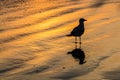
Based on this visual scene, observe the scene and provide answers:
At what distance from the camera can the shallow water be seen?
12570mm

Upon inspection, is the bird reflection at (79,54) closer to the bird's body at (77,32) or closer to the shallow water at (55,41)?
the shallow water at (55,41)

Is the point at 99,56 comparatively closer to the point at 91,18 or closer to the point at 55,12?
the point at 91,18

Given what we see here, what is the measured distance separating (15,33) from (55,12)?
538cm

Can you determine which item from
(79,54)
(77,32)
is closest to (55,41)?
(77,32)

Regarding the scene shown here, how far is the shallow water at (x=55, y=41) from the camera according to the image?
12.6 meters

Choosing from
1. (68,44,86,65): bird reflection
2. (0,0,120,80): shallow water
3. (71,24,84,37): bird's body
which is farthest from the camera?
(71,24,84,37): bird's body

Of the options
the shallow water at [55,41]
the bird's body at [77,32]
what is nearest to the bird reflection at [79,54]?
the shallow water at [55,41]

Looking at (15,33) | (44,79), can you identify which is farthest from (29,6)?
(44,79)

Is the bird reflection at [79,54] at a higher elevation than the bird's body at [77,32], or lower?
lower

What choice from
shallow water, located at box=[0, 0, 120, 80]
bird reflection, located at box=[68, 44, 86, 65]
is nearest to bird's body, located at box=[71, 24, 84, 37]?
shallow water, located at box=[0, 0, 120, 80]

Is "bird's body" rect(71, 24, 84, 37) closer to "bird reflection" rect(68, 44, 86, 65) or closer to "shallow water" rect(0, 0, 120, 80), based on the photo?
"shallow water" rect(0, 0, 120, 80)

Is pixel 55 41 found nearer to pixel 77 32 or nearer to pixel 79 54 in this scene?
pixel 77 32

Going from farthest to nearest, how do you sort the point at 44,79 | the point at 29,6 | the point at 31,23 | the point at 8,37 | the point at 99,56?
the point at 29,6, the point at 31,23, the point at 8,37, the point at 99,56, the point at 44,79

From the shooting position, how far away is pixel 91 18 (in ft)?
71.0
